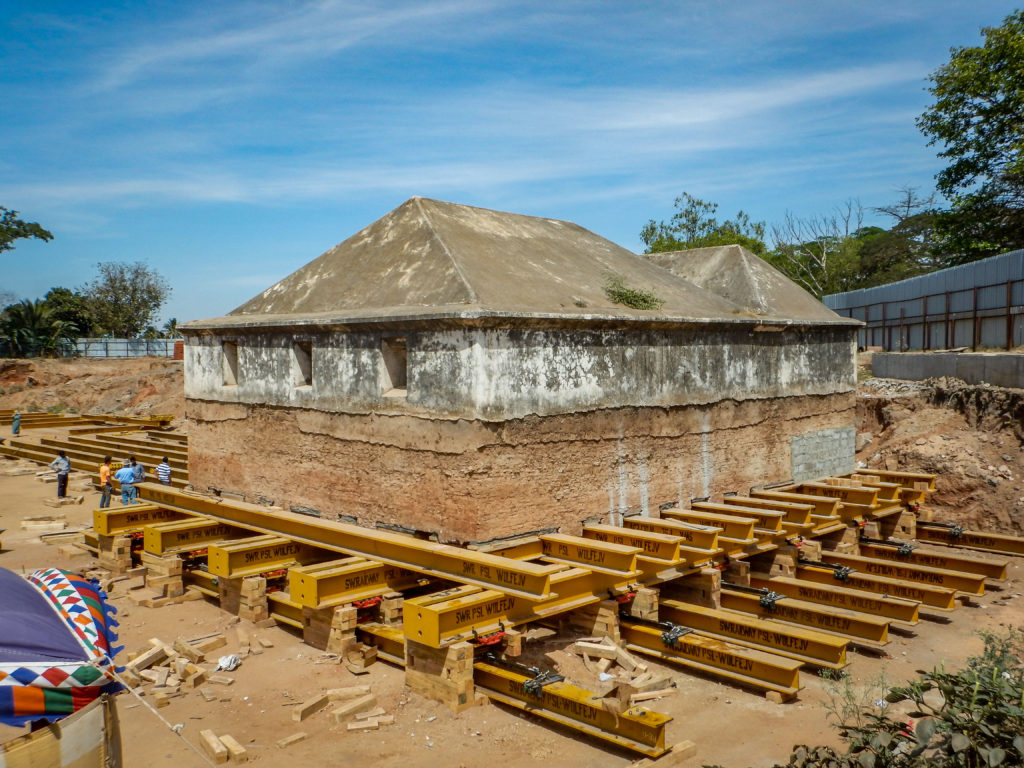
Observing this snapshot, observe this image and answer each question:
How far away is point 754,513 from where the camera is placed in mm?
10828

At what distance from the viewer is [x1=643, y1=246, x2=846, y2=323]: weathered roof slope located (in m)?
13.7

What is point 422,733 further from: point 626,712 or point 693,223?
point 693,223

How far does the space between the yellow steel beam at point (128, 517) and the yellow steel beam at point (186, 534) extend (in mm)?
535

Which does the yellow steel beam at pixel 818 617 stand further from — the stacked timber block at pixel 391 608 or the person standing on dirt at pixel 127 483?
the person standing on dirt at pixel 127 483

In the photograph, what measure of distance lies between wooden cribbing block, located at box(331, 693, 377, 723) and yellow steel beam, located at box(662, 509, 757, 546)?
16.4ft

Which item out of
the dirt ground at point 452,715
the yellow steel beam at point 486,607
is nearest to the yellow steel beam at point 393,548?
the yellow steel beam at point 486,607

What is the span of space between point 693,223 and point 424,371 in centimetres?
2732

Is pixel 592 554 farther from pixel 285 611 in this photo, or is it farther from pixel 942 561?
pixel 942 561

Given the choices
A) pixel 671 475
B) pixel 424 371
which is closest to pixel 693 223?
pixel 671 475

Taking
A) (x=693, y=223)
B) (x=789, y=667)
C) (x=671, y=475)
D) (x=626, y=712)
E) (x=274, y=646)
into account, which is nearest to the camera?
(x=626, y=712)

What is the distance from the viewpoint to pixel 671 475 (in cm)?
1125

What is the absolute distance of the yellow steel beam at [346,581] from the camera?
8211 millimetres

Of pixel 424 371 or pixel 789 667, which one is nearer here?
pixel 789 667

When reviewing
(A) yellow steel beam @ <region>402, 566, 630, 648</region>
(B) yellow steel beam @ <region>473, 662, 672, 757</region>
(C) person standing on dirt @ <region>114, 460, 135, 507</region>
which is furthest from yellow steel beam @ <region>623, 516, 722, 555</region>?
(C) person standing on dirt @ <region>114, 460, 135, 507</region>
